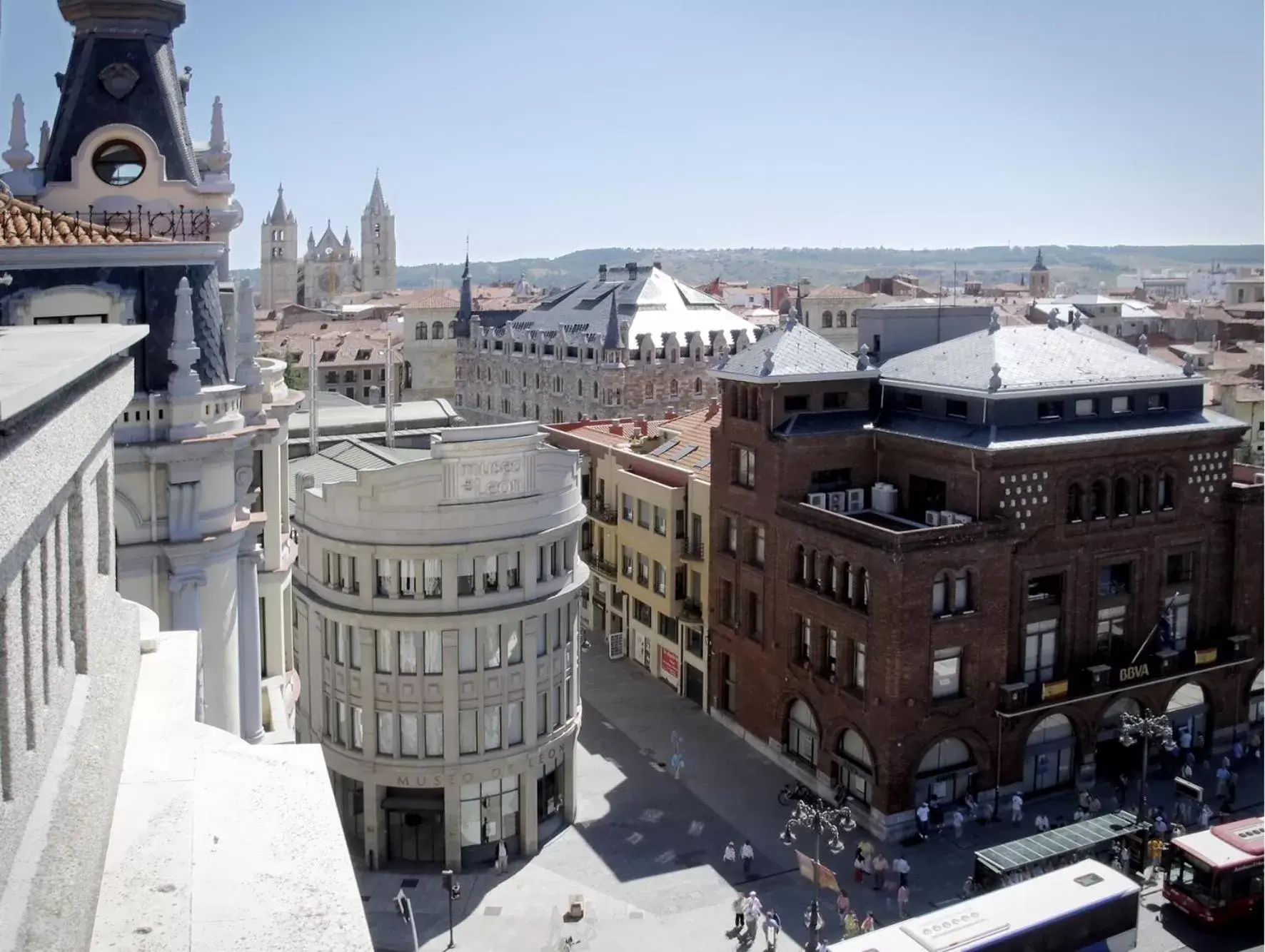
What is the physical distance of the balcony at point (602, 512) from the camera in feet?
200

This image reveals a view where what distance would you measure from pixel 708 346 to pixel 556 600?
6123cm

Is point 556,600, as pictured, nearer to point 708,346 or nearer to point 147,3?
point 147,3

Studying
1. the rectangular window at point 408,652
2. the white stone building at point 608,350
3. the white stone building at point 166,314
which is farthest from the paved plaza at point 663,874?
the white stone building at point 608,350

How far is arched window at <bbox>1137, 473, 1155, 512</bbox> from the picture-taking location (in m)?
45.8

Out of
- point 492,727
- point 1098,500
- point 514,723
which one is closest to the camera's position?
point 492,727

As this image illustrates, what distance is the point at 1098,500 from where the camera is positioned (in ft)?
147

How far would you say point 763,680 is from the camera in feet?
158

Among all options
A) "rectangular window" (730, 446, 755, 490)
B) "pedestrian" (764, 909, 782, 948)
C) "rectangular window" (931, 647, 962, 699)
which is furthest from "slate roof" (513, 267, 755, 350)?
"pedestrian" (764, 909, 782, 948)

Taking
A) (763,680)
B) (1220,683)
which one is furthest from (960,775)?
(1220,683)

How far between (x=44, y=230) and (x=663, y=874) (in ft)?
82.8

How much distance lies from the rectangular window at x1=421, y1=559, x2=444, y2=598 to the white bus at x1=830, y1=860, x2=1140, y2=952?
15.6 metres

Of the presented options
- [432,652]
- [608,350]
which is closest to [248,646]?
[432,652]

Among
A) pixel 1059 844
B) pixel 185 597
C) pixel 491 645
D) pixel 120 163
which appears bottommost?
pixel 1059 844

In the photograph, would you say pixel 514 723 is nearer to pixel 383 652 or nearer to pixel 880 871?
pixel 383 652
